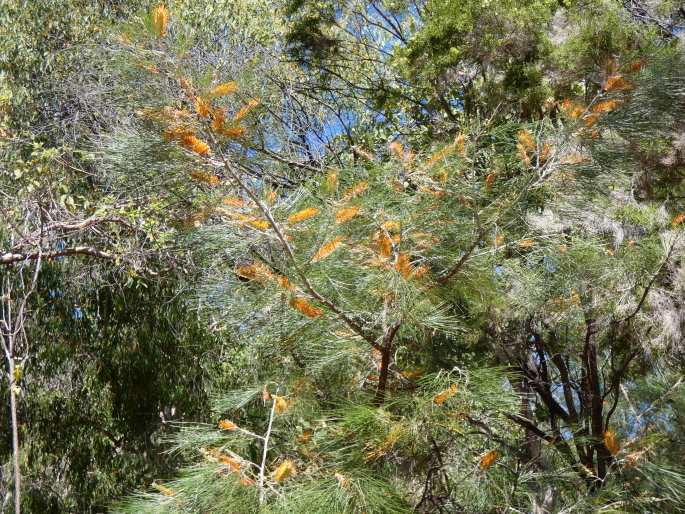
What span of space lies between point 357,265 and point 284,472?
481mm

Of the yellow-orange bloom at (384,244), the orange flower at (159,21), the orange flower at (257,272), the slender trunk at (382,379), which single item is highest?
the orange flower at (159,21)

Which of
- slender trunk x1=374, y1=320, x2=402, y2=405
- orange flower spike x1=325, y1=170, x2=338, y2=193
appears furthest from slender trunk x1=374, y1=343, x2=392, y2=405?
orange flower spike x1=325, y1=170, x2=338, y2=193

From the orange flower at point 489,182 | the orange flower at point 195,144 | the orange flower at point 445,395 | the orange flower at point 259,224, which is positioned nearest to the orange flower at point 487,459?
the orange flower at point 445,395

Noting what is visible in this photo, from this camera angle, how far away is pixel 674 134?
2.65m

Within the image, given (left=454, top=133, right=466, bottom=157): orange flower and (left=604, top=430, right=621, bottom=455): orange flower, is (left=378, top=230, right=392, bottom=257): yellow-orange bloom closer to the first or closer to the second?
(left=454, top=133, right=466, bottom=157): orange flower

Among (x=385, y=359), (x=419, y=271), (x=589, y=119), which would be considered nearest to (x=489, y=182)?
(x=589, y=119)

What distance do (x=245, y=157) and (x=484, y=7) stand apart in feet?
4.16

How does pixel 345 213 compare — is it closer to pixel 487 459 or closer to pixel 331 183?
pixel 331 183

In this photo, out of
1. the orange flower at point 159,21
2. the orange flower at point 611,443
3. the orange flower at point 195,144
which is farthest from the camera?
the orange flower at point 611,443

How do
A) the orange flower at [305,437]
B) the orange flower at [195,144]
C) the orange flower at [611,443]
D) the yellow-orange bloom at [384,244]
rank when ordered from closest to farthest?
the orange flower at [195,144], the yellow-orange bloom at [384,244], the orange flower at [305,437], the orange flower at [611,443]

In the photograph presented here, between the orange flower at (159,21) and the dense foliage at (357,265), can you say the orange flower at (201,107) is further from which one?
the orange flower at (159,21)

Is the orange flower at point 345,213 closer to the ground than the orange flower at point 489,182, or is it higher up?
closer to the ground

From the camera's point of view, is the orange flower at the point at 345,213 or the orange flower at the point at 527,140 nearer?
the orange flower at the point at 345,213

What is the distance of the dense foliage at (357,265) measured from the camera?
1759mm
